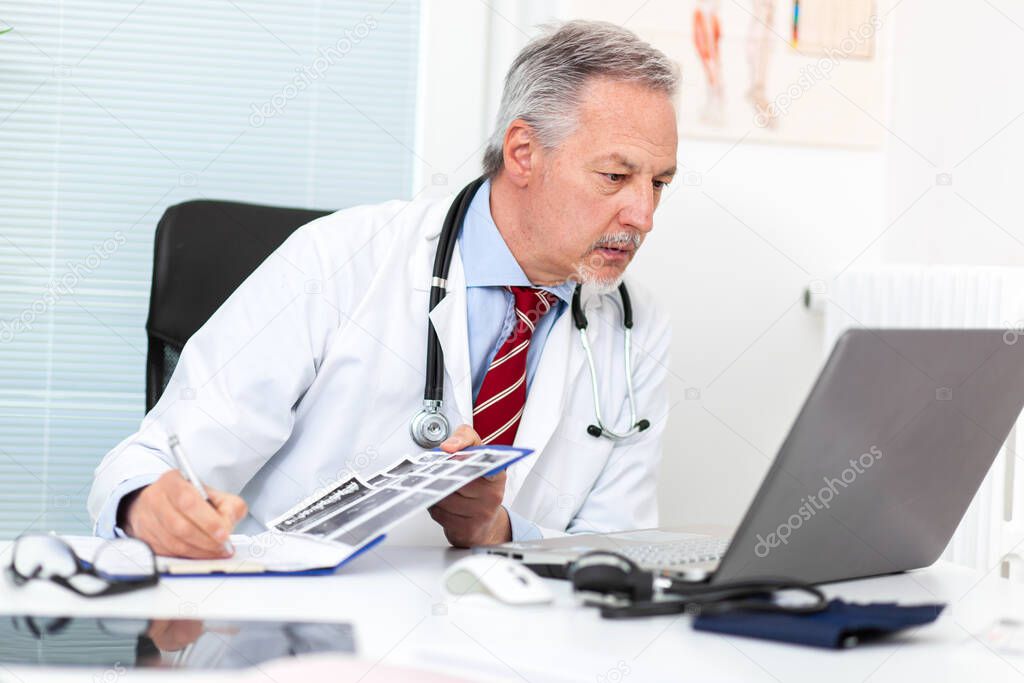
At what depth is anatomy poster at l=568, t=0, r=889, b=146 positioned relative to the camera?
215 centimetres

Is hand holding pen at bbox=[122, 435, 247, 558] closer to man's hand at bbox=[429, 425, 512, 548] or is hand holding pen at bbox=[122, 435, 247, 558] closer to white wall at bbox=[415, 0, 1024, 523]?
man's hand at bbox=[429, 425, 512, 548]

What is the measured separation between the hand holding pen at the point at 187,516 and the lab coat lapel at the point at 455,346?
19.8 inches

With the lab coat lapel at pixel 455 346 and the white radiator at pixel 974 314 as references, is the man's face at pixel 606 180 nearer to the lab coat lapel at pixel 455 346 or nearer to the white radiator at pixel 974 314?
the lab coat lapel at pixel 455 346

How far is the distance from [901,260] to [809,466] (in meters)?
1.60

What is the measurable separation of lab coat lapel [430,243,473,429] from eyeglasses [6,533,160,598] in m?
0.61

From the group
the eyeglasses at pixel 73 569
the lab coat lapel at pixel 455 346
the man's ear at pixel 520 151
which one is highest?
the man's ear at pixel 520 151

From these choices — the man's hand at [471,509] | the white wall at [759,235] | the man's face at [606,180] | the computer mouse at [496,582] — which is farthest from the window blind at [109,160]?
the computer mouse at [496,582]

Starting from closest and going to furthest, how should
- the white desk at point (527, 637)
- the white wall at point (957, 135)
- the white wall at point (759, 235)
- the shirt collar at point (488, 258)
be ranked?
the white desk at point (527, 637) < the shirt collar at point (488, 258) < the white wall at point (957, 135) < the white wall at point (759, 235)

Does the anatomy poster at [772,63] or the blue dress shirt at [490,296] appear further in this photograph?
the anatomy poster at [772,63]

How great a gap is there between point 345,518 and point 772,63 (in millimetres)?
1536

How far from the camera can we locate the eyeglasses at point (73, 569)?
34.8 inches

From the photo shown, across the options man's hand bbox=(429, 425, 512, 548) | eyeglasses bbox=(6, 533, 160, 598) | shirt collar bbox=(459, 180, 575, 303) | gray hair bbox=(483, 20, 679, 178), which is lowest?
man's hand bbox=(429, 425, 512, 548)

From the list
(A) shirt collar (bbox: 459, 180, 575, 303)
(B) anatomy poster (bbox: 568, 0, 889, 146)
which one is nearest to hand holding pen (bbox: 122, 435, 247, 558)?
(A) shirt collar (bbox: 459, 180, 575, 303)

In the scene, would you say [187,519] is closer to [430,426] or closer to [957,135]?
[430,426]
